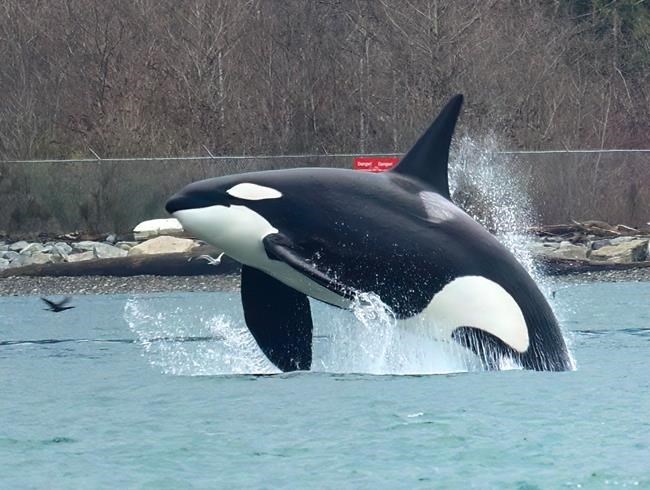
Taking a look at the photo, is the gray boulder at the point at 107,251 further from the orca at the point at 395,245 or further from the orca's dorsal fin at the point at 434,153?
the orca's dorsal fin at the point at 434,153

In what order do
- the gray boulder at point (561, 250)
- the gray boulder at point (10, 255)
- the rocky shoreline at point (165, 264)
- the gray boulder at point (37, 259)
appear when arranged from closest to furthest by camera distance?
the rocky shoreline at point (165, 264) < the gray boulder at point (561, 250) < the gray boulder at point (37, 259) < the gray boulder at point (10, 255)

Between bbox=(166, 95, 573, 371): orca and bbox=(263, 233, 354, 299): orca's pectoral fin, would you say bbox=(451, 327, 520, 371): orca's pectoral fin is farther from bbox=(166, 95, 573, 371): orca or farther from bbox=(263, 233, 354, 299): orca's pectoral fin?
bbox=(263, 233, 354, 299): orca's pectoral fin

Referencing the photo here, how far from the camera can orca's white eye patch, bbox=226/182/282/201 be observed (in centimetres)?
1203

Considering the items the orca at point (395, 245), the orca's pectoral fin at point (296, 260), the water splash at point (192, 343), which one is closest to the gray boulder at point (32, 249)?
the water splash at point (192, 343)

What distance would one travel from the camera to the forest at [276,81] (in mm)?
Result: 35500

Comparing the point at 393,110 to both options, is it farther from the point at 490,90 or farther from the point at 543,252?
the point at 543,252

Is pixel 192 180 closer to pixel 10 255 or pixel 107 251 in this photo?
pixel 107 251

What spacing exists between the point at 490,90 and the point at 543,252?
30.9 feet

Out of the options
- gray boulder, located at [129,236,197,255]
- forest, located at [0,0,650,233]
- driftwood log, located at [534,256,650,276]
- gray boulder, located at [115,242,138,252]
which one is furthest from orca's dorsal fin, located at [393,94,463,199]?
forest, located at [0,0,650,233]

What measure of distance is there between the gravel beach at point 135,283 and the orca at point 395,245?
41.8 ft

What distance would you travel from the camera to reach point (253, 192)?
12.1 m

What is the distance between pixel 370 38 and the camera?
38094 millimetres

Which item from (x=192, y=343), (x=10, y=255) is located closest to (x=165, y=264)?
(x=10, y=255)

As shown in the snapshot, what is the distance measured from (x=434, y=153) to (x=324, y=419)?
2.58 m
